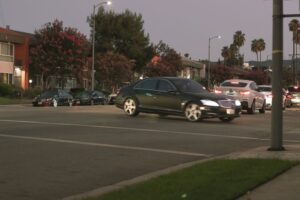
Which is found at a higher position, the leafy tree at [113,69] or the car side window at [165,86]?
the leafy tree at [113,69]

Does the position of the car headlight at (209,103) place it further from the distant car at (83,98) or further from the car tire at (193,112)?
the distant car at (83,98)

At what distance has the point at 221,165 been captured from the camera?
10.5 metres

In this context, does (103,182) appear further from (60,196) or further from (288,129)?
(288,129)

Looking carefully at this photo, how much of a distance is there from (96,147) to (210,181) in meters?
4.77

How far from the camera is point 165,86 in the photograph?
21.7 m

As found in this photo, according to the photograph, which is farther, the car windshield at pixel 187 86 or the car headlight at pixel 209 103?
the car windshield at pixel 187 86

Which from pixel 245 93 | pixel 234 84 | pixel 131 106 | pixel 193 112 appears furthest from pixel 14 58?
pixel 193 112

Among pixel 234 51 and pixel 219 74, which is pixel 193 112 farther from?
pixel 234 51

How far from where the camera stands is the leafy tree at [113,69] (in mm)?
66938

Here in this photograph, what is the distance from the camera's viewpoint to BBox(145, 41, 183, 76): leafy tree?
3012 inches

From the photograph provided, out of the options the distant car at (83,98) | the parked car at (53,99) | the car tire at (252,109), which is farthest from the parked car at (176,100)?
the distant car at (83,98)

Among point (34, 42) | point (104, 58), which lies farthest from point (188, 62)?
point (34, 42)

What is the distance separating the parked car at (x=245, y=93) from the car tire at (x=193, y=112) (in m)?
7.41

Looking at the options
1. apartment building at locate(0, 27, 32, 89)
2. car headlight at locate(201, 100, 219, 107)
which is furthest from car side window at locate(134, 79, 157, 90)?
apartment building at locate(0, 27, 32, 89)
